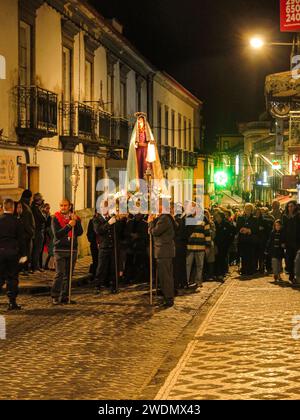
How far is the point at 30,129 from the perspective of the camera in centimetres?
2153

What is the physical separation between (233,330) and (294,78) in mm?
17087

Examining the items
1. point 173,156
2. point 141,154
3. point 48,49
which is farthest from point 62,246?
point 173,156

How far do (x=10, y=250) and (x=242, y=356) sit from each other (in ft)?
16.6

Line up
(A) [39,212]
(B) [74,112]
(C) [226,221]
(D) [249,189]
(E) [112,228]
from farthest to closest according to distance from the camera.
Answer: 1. (D) [249,189]
2. (B) [74,112]
3. (C) [226,221]
4. (A) [39,212]
5. (E) [112,228]

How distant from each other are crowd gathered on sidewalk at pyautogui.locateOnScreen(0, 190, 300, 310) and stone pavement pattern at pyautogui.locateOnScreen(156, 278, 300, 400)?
1.69 m

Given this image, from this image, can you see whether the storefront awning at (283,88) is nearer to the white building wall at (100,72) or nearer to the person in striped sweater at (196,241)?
the white building wall at (100,72)

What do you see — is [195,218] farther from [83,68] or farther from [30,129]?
[83,68]

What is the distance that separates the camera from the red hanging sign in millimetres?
25062

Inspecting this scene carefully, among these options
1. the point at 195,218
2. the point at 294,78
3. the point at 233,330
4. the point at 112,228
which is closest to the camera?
the point at 233,330

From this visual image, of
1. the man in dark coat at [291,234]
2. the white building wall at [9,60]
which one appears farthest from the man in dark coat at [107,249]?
the white building wall at [9,60]

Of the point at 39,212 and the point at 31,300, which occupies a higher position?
the point at 39,212

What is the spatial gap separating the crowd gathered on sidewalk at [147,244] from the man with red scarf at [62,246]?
0.05ft

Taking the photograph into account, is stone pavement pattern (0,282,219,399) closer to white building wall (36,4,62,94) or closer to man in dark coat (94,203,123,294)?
man in dark coat (94,203,123,294)

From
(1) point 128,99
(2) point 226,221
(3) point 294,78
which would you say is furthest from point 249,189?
(2) point 226,221
